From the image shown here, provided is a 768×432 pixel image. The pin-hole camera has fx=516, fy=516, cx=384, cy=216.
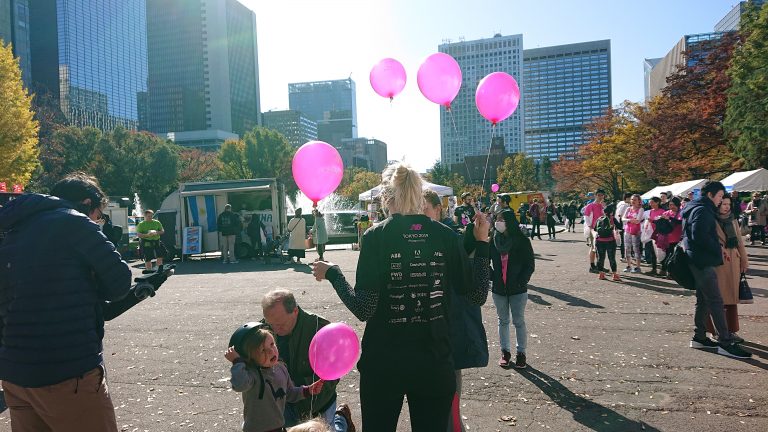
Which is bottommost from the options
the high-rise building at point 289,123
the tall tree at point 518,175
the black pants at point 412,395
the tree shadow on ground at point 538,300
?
the tree shadow on ground at point 538,300

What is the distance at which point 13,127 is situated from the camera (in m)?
25.5

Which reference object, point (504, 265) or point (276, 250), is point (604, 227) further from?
point (276, 250)

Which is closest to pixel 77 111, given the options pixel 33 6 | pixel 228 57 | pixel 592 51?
pixel 33 6

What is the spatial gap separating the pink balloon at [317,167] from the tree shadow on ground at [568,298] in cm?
641

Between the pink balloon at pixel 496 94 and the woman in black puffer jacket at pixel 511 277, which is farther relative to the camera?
the woman in black puffer jacket at pixel 511 277

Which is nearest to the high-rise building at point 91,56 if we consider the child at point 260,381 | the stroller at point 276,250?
the stroller at point 276,250

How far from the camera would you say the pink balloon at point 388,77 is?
6.29 m

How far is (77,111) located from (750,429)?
330 feet

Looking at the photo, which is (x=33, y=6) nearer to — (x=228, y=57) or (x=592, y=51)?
(x=228, y=57)

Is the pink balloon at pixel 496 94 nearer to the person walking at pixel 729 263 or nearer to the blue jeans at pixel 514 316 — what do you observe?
the blue jeans at pixel 514 316

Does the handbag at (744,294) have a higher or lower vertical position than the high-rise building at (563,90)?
lower

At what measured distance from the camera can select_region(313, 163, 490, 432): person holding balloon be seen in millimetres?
2430

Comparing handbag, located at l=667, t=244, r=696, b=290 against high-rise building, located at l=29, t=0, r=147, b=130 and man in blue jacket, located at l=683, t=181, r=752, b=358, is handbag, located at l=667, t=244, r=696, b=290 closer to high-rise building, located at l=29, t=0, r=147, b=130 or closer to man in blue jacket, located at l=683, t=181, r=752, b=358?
man in blue jacket, located at l=683, t=181, r=752, b=358

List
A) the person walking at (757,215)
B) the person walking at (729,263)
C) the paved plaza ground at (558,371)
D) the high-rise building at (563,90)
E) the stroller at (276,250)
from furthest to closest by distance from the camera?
the high-rise building at (563,90), the person walking at (757,215), the stroller at (276,250), the person walking at (729,263), the paved plaza ground at (558,371)
